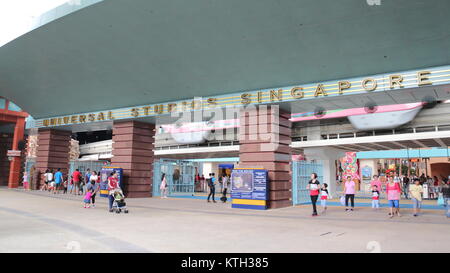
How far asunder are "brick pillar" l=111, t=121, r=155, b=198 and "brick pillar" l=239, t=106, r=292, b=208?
23.3ft

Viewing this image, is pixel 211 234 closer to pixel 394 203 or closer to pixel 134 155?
pixel 394 203

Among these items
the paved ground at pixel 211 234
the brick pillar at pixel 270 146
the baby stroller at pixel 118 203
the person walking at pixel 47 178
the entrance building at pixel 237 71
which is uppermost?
the entrance building at pixel 237 71

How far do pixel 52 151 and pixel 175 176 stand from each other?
885 cm

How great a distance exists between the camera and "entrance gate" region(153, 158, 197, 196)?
65.0 ft

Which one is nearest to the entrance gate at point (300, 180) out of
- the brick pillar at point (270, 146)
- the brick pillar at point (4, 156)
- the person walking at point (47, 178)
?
the brick pillar at point (270, 146)

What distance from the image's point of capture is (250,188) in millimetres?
13016

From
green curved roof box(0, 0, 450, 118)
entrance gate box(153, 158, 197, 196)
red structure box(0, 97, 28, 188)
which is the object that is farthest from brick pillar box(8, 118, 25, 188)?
entrance gate box(153, 158, 197, 196)

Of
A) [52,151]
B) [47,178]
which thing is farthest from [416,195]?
[52,151]

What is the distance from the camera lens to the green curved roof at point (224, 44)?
9.78 metres

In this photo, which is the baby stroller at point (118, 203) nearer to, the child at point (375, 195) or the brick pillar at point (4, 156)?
the child at point (375, 195)

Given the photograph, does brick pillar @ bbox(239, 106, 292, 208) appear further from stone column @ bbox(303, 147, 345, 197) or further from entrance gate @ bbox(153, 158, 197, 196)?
stone column @ bbox(303, 147, 345, 197)

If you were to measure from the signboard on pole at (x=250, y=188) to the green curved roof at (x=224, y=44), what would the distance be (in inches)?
143

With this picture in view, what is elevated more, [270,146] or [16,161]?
[270,146]
